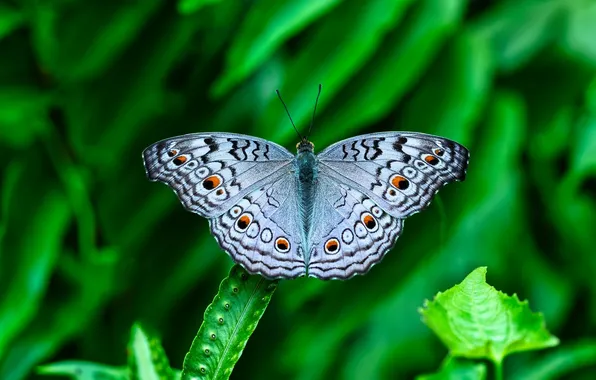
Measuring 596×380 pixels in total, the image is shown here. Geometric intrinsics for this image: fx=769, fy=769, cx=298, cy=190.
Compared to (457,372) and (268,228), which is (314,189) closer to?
(268,228)

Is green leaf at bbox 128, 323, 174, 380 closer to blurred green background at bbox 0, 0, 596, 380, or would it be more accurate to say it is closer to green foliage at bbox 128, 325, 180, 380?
green foliage at bbox 128, 325, 180, 380

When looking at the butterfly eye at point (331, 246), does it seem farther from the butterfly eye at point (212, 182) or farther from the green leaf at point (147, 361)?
the green leaf at point (147, 361)

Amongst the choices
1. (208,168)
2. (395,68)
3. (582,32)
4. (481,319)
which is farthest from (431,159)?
(582,32)

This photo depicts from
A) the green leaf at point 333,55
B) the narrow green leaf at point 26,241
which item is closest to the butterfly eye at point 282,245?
the green leaf at point 333,55

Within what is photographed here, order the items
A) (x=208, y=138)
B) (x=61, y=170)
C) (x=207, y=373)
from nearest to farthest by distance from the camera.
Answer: (x=207, y=373) → (x=208, y=138) → (x=61, y=170)

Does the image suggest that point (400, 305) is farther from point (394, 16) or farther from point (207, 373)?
point (207, 373)

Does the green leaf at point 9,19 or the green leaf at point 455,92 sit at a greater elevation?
the green leaf at point 9,19

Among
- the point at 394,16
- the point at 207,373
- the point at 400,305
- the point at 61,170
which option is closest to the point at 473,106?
the point at 394,16
